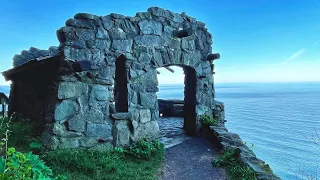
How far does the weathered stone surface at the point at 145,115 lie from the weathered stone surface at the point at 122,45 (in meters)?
1.62

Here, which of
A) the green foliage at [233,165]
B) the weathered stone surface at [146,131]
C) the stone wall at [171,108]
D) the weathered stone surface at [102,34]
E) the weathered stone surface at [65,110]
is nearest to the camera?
the green foliage at [233,165]

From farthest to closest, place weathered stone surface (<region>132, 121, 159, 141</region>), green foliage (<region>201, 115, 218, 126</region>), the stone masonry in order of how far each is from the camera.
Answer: green foliage (<region>201, 115, 218, 126</region>)
weathered stone surface (<region>132, 121, 159, 141</region>)
the stone masonry

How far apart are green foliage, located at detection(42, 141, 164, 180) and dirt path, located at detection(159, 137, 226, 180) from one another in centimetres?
36

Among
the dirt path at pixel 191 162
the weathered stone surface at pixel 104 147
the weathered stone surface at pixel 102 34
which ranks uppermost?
the weathered stone surface at pixel 102 34

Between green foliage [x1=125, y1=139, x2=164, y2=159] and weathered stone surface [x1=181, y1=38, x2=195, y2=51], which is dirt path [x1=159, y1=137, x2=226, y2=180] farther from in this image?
weathered stone surface [x1=181, y1=38, x2=195, y2=51]

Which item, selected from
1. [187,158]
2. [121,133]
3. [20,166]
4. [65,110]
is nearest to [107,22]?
[65,110]

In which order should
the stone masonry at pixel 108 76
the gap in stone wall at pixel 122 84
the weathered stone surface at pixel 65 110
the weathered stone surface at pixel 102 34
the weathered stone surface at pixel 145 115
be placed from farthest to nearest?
the weathered stone surface at pixel 145 115, the gap in stone wall at pixel 122 84, the weathered stone surface at pixel 102 34, the stone masonry at pixel 108 76, the weathered stone surface at pixel 65 110

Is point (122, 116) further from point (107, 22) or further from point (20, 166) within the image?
point (20, 166)

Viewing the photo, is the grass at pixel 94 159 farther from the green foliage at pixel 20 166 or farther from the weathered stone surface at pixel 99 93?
the weathered stone surface at pixel 99 93

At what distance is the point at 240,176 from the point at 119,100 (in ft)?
11.0

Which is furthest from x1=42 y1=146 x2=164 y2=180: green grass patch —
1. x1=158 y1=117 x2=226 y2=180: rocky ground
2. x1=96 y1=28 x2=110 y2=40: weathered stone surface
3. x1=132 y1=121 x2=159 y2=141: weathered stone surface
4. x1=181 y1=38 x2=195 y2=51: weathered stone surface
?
x1=181 y1=38 x2=195 y2=51: weathered stone surface

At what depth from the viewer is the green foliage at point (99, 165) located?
449 centimetres

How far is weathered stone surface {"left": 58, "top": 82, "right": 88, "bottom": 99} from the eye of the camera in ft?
16.7

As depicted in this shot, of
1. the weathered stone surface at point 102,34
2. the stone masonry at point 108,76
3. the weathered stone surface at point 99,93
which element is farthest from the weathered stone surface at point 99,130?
the weathered stone surface at point 102,34
